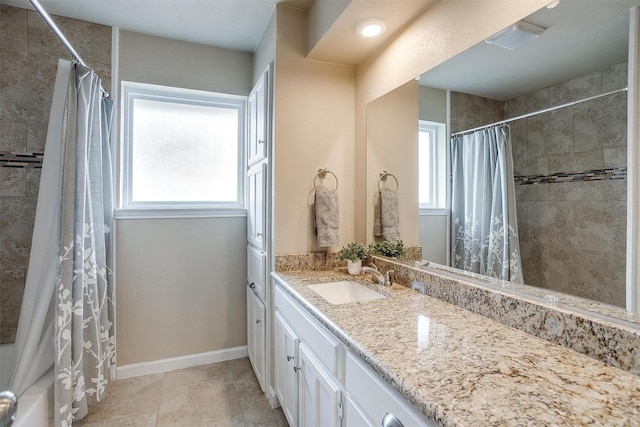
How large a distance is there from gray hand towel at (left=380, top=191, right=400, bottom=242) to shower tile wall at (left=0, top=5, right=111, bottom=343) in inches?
88.7

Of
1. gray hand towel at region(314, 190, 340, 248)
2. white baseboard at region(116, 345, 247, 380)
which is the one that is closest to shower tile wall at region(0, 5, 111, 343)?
white baseboard at region(116, 345, 247, 380)

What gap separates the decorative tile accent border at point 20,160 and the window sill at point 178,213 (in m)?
Answer: 0.55

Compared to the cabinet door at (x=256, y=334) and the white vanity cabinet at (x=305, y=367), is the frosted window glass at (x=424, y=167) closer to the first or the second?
the white vanity cabinet at (x=305, y=367)

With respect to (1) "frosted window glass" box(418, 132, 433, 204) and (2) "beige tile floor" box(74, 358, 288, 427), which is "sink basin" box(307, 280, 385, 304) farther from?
(2) "beige tile floor" box(74, 358, 288, 427)

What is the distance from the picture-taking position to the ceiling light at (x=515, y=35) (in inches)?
42.3

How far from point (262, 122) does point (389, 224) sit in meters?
1.06

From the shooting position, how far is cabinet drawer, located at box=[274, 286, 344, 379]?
3.67 feet

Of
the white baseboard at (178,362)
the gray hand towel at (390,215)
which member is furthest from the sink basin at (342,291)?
the white baseboard at (178,362)

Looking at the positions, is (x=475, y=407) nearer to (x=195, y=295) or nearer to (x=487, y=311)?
(x=487, y=311)

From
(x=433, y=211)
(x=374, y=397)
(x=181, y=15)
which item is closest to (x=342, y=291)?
(x=433, y=211)

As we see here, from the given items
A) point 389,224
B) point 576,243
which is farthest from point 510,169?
point 389,224

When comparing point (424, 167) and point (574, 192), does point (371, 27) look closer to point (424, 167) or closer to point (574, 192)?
point (424, 167)

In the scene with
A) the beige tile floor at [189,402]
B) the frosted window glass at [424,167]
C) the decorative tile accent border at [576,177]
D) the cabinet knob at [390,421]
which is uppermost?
the frosted window glass at [424,167]

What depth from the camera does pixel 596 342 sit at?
85 centimetres
